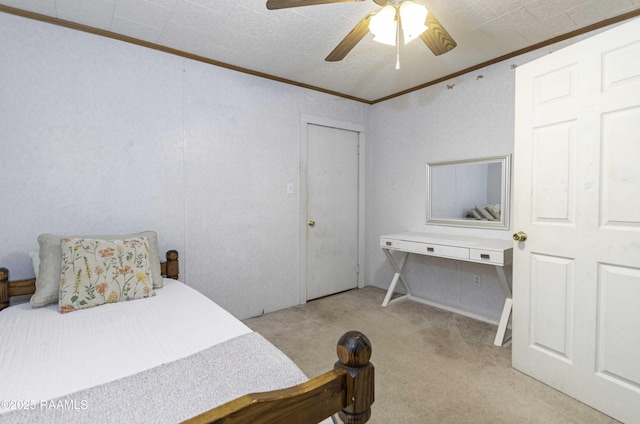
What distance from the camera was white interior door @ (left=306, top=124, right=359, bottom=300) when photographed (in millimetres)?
3416

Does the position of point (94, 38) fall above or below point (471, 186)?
above

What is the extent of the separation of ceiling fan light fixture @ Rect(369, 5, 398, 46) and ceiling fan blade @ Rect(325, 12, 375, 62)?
0.04 m

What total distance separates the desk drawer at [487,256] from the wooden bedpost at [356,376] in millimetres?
2014

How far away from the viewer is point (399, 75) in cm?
302

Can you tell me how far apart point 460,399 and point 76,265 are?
2.29m

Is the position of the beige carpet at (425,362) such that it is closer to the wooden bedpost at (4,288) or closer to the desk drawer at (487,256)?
the desk drawer at (487,256)

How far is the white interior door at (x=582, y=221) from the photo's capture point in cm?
155

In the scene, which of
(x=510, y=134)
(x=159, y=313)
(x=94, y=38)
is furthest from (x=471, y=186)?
(x=94, y=38)

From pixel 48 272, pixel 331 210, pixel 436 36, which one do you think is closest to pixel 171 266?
pixel 48 272

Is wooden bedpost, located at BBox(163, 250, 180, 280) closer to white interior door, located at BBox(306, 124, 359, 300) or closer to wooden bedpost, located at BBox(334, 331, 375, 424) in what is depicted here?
white interior door, located at BBox(306, 124, 359, 300)

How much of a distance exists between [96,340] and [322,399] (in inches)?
45.3

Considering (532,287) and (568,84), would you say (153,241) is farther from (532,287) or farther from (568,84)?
(568,84)

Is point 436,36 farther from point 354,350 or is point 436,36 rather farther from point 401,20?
point 354,350

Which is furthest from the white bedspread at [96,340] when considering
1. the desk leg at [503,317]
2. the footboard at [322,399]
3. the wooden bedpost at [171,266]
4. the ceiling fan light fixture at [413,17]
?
the desk leg at [503,317]
